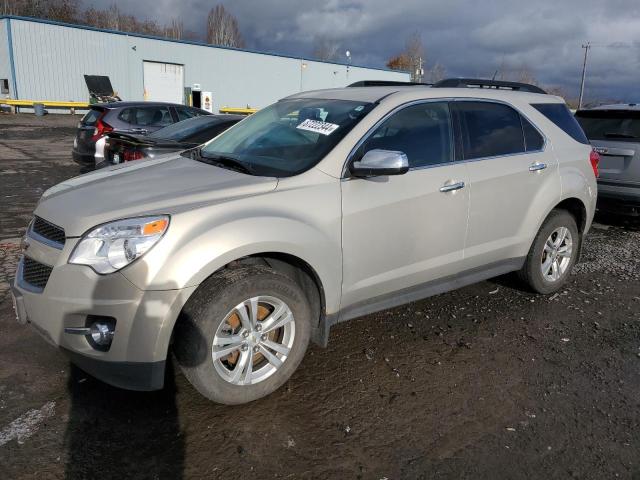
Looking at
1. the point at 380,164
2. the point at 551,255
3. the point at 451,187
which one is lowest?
the point at 551,255

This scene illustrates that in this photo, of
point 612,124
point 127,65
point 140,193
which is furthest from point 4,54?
point 140,193

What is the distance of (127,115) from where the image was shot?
10.7 metres

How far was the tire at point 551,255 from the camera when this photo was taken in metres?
4.54

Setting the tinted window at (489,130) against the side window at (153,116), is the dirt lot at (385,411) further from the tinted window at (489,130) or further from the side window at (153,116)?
the side window at (153,116)

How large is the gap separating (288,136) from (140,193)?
46.6 inches

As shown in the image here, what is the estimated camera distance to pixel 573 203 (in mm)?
4801

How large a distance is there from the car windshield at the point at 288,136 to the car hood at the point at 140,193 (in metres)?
0.23

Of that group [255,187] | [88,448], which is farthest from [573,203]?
[88,448]

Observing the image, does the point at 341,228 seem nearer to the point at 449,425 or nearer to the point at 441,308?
the point at 449,425

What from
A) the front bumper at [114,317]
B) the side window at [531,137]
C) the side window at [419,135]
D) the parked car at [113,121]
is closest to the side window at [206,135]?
the parked car at [113,121]

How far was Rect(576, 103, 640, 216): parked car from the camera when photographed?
22.7ft

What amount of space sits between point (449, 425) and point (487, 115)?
244cm

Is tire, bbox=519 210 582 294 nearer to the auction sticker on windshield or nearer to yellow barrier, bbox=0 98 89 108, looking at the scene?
the auction sticker on windshield

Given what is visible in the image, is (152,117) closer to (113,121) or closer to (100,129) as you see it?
(113,121)
